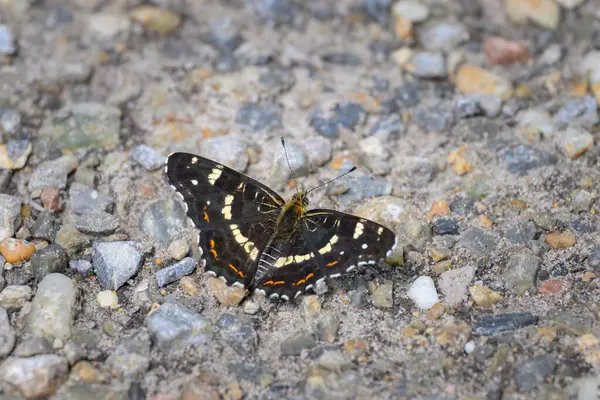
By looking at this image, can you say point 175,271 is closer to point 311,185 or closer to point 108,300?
point 108,300

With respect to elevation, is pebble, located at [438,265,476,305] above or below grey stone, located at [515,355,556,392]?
below

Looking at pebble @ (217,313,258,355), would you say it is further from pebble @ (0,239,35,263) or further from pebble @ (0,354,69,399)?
pebble @ (0,239,35,263)

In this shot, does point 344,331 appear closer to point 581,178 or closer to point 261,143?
point 261,143

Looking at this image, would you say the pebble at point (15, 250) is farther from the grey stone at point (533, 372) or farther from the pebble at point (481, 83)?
the pebble at point (481, 83)

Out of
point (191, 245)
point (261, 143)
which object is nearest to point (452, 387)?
point (191, 245)

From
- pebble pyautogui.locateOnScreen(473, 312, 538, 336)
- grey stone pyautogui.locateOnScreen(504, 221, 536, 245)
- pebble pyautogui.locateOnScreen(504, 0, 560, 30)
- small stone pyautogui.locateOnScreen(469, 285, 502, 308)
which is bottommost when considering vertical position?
small stone pyautogui.locateOnScreen(469, 285, 502, 308)

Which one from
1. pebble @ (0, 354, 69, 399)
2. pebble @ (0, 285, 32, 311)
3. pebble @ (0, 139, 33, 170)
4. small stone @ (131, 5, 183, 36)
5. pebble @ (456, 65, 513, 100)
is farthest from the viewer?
small stone @ (131, 5, 183, 36)

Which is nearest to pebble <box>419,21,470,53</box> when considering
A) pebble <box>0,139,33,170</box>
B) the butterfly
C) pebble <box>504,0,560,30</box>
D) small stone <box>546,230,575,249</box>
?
pebble <box>504,0,560,30</box>
